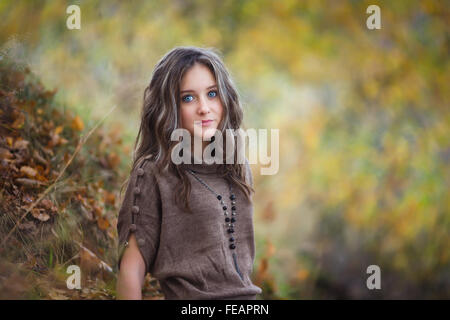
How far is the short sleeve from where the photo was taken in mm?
1646

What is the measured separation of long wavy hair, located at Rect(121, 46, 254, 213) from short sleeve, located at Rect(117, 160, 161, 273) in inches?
2.8

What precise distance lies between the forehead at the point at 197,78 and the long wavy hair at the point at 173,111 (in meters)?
0.01

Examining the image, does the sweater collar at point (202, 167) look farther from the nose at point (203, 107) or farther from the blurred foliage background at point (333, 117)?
the blurred foliage background at point (333, 117)

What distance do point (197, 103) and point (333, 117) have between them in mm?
2647

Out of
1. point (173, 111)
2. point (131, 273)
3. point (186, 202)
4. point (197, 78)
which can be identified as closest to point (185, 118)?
point (173, 111)

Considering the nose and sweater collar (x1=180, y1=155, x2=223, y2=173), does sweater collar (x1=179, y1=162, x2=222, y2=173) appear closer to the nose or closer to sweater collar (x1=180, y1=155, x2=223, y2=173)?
sweater collar (x1=180, y1=155, x2=223, y2=173)

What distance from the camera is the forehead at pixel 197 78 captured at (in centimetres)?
174

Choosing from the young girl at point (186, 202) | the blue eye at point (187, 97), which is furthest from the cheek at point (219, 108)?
the blue eye at point (187, 97)

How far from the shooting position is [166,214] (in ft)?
5.47

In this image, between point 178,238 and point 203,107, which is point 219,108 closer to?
point 203,107

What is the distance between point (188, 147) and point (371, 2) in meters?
2.71
